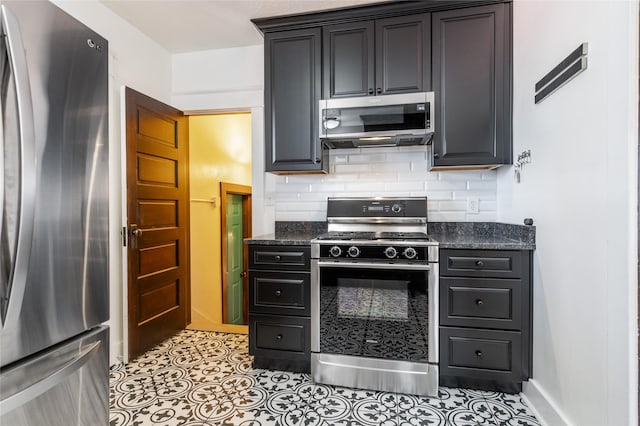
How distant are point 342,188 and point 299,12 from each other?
135 cm

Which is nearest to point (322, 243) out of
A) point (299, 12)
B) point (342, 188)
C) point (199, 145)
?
point (342, 188)

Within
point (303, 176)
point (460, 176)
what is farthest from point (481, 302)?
point (303, 176)

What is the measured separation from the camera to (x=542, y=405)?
171cm

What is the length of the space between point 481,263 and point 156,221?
7.88 ft

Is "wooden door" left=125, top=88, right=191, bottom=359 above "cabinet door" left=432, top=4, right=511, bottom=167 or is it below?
below

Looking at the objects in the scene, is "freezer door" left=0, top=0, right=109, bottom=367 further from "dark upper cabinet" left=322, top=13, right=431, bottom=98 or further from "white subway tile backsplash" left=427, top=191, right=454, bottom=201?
"white subway tile backsplash" left=427, top=191, right=454, bottom=201

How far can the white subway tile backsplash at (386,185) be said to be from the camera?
8.14 feet

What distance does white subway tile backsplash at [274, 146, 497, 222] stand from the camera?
2.48 metres

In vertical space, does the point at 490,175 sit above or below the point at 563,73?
below

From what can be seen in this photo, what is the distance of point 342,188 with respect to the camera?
8.82 feet

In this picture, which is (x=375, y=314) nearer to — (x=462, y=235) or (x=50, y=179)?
(x=462, y=235)

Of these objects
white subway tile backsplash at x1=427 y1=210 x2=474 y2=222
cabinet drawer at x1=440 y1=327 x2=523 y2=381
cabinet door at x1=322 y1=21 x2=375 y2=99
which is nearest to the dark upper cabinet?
cabinet door at x1=322 y1=21 x2=375 y2=99

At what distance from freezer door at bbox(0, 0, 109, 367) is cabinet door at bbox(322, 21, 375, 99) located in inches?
60.0

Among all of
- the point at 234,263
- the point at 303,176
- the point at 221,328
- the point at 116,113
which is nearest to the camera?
the point at 116,113
